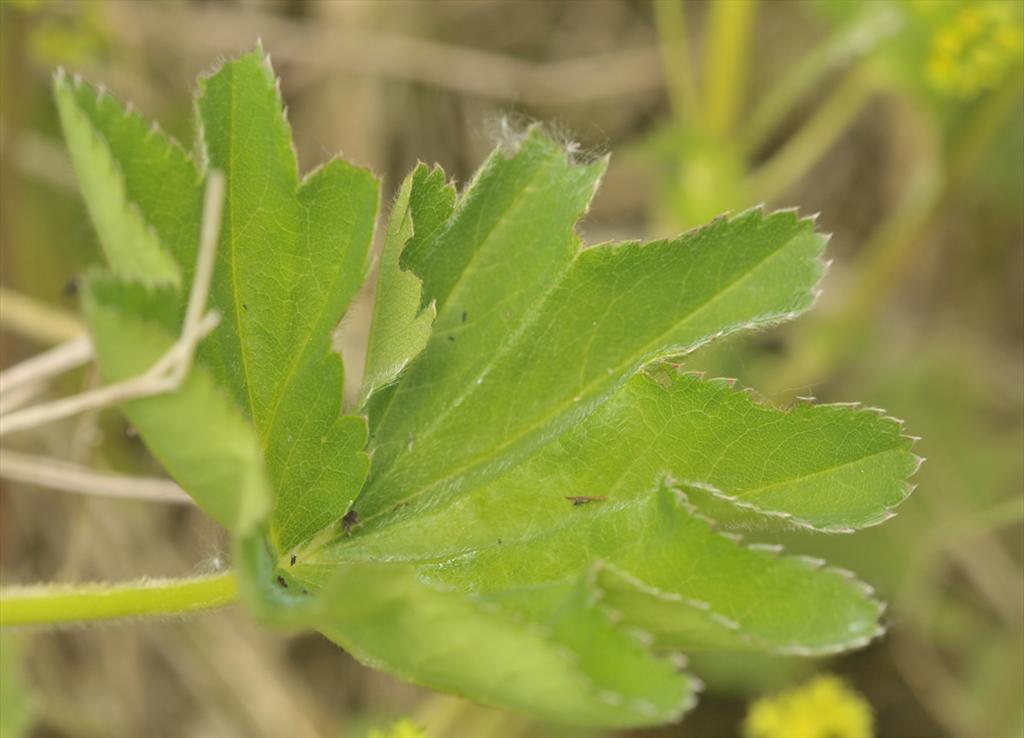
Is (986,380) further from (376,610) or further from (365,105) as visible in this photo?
(376,610)

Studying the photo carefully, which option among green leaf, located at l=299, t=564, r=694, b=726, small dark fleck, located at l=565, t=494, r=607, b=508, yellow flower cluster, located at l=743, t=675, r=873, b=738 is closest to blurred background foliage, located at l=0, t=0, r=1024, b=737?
yellow flower cluster, located at l=743, t=675, r=873, b=738

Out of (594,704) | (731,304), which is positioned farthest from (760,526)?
(594,704)

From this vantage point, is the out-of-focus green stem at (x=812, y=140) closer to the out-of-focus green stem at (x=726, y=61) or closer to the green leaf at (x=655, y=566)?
the out-of-focus green stem at (x=726, y=61)

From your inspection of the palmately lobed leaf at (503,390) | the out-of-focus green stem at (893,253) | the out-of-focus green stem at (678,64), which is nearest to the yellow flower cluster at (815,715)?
the out-of-focus green stem at (893,253)

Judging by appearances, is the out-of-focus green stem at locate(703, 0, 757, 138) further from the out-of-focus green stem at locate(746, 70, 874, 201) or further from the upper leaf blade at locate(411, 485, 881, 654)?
the upper leaf blade at locate(411, 485, 881, 654)

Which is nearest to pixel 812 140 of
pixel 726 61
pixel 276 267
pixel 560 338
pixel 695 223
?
pixel 726 61

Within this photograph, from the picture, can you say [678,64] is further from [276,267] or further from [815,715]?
[276,267]
